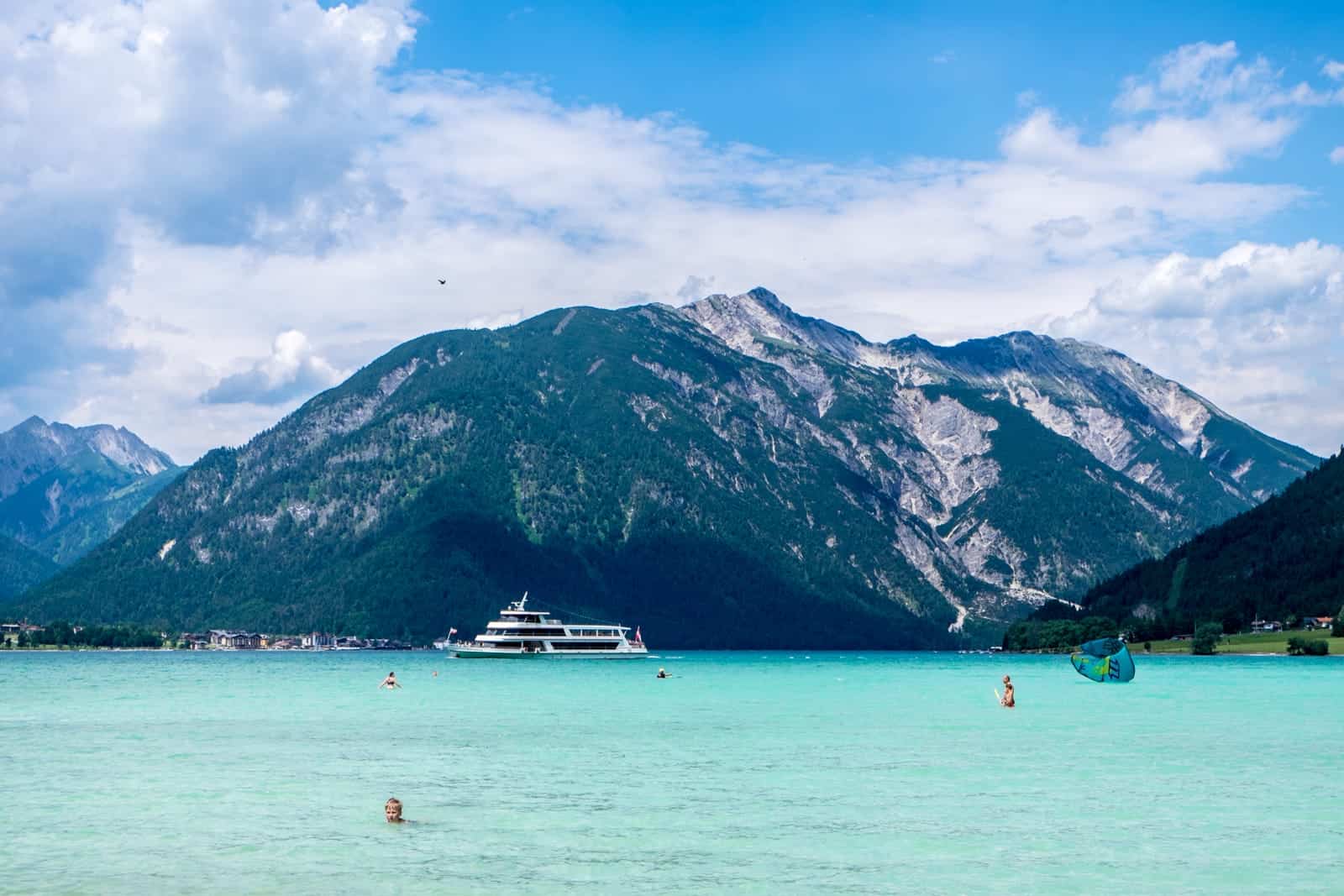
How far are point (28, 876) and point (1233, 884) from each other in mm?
38718

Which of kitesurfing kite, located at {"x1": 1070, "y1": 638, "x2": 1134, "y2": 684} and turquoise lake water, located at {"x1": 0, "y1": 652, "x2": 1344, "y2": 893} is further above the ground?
kitesurfing kite, located at {"x1": 1070, "y1": 638, "x2": 1134, "y2": 684}

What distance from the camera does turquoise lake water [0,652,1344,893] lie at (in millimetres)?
46438

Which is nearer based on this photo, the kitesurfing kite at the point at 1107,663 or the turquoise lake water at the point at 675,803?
the turquoise lake water at the point at 675,803

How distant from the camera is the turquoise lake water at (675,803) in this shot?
46.4m

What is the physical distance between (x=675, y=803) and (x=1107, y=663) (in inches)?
5573

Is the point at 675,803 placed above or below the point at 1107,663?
below

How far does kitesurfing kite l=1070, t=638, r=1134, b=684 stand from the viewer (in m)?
188

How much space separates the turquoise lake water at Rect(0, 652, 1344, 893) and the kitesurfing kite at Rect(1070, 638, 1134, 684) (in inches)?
2595

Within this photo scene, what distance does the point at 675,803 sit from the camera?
62875mm

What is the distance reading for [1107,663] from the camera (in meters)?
191

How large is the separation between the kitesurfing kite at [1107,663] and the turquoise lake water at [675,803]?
65906 millimetres

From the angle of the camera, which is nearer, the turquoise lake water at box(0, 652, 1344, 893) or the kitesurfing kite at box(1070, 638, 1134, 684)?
the turquoise lake water at box(0, 652, 1344, 893)

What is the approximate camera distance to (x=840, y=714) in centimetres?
12344

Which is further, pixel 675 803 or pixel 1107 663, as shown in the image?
pixel 1107 663
